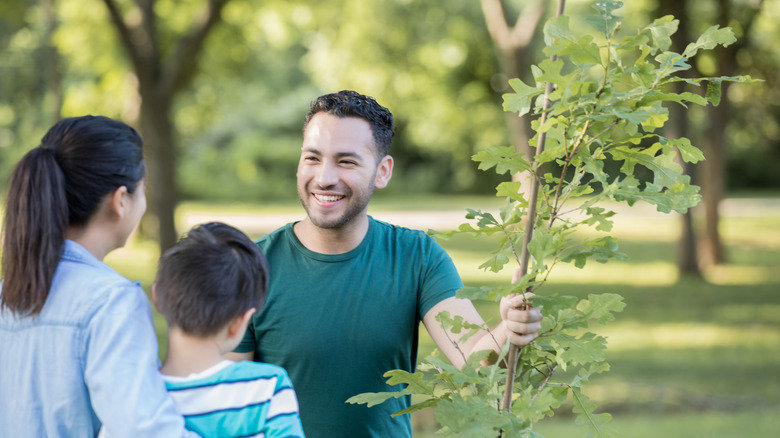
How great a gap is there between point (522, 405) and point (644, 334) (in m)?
10.4

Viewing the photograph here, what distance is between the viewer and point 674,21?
6.38 feet

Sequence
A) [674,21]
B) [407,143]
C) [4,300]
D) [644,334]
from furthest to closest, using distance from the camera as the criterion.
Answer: [407,143], [644,334], [674,21], [4,300]

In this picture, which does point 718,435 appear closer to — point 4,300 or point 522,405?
point 522,405

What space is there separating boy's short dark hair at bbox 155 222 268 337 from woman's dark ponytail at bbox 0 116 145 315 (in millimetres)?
211

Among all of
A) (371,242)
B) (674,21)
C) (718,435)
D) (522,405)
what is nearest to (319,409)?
(371,242)

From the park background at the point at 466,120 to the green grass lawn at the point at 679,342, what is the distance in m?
0.04

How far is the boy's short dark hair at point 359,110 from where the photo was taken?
8.71 ft

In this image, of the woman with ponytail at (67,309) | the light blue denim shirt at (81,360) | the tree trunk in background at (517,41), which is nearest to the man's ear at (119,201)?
the woman with ponytail at (67,309)

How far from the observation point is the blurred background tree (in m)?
13.0

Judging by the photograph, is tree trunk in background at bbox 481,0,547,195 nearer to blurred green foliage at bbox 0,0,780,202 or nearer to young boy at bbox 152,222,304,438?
blurred green foliage at bbox 0,0,780,202

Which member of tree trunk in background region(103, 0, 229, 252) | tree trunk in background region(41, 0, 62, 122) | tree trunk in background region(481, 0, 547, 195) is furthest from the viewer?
tree trunk in background region(41, 0, 62, 122)

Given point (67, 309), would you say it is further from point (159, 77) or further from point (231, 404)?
point (159, 77)

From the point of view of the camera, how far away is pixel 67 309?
1.79 metres

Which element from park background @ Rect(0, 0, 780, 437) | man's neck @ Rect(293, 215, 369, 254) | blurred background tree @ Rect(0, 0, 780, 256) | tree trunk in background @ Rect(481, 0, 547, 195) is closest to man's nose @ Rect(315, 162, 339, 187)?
man's neck @ Rect(293, 215, 369, 254)
